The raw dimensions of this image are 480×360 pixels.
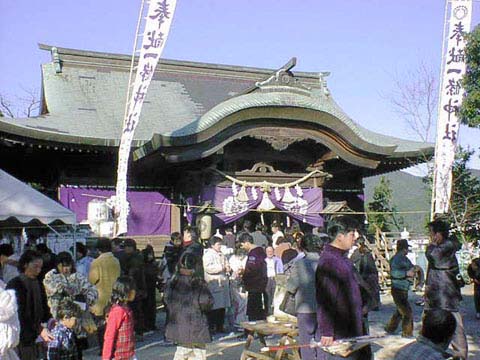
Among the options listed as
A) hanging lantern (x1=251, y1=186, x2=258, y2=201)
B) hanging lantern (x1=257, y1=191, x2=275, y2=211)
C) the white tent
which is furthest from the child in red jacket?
hanging lantern (x1=257, y1=191, x2=275, y2=211)

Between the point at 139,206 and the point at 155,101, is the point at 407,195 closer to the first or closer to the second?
the point at 155,101

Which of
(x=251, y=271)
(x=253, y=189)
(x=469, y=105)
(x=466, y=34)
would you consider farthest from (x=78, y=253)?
(x=466, y=34)

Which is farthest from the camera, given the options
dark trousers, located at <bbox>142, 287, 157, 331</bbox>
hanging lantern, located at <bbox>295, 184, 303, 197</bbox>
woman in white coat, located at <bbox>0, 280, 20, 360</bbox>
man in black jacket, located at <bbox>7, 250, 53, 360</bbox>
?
hanging lantern, located at <bbox>295, 184, 303, 197</bbox>

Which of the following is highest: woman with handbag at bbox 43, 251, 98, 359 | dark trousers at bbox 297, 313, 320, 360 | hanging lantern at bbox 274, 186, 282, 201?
hanging lantern at bbox 274, 186, 282, 201

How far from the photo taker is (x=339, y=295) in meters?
4.41

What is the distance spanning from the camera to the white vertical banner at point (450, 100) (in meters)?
9.70

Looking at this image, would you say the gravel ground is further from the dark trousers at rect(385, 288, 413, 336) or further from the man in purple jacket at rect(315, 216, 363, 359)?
the man in purple jacket at rect(315, 216, 363, 359)

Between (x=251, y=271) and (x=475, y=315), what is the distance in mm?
4891

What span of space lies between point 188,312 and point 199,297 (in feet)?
0.58

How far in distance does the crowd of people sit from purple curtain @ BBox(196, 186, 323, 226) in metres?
3.48

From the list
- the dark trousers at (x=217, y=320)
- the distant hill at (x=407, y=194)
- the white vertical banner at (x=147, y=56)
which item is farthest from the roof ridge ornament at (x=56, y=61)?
the distant hill at (x=407, y=194)

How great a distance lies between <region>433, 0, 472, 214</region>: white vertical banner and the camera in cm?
970

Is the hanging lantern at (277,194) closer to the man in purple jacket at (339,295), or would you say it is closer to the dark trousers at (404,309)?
the dark trousers at (404,309)

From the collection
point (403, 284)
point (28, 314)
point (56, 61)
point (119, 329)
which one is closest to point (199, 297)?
point (119, 329)
